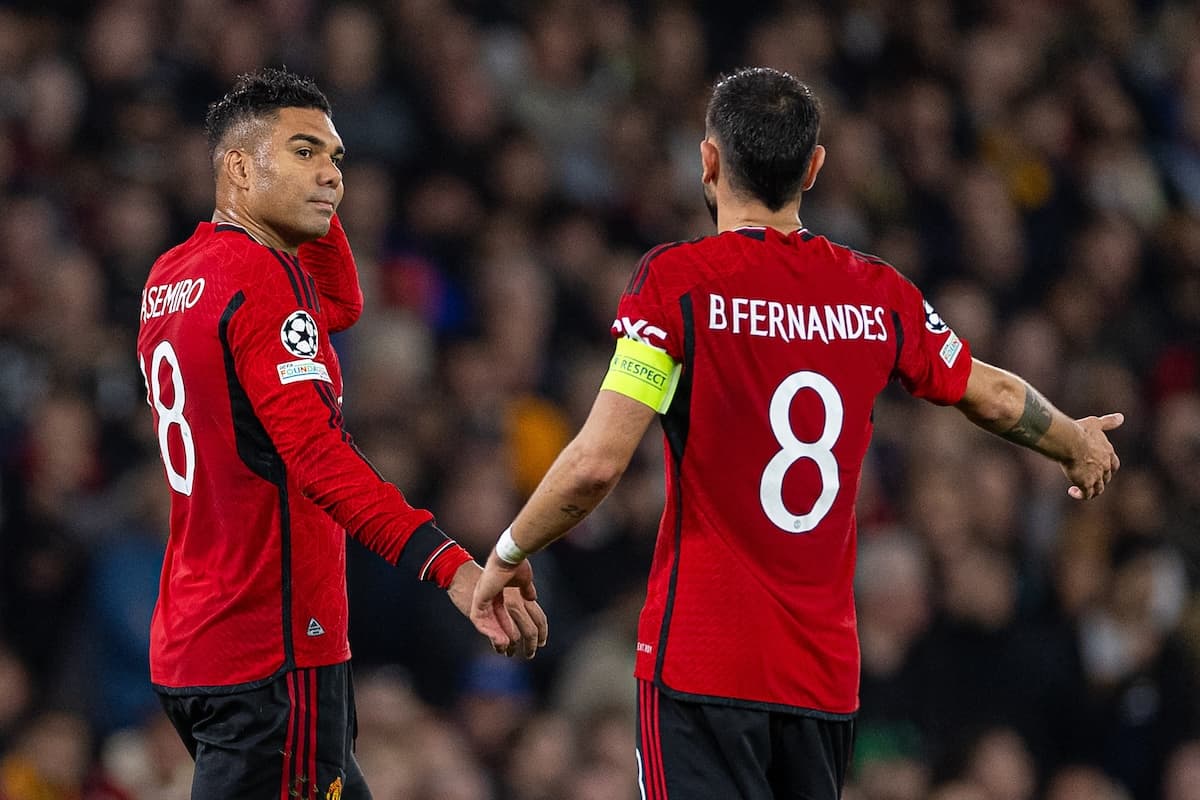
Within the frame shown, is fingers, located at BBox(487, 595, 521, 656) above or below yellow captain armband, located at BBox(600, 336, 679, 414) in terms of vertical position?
below

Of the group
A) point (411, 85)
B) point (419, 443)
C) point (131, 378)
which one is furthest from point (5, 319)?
point (411, 85)

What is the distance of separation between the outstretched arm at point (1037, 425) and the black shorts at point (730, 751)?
85 cm

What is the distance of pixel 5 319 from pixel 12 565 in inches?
47.4

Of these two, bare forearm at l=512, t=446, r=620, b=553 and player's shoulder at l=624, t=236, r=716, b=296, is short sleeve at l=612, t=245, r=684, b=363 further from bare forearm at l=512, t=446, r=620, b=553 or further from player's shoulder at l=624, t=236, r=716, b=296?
bare forearm at l=512, t=446, r=620, b=553

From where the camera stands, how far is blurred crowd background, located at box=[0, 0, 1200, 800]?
294 inches

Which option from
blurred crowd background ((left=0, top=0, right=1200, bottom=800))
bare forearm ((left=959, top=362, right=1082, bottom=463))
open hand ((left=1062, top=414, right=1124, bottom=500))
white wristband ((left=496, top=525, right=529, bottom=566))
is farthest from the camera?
blurred crowd background ((left=0, top=0, right=1200, bottom=800))

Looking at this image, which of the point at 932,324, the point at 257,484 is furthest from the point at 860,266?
the point at 257,484

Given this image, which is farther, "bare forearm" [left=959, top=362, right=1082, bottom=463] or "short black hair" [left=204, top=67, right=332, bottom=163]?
"short black hair" [left=204, top=67, right=332, bottom=163]

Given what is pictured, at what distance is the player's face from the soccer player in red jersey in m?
0.91

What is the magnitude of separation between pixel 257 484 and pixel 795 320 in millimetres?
1324

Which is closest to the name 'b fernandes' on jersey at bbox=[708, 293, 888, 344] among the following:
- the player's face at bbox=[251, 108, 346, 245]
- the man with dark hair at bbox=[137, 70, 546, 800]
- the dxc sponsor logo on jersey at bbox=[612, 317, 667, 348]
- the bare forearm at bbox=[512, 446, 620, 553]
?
the dxc sponsor logo on jersey at bbox=[612, 317, 667, 348]

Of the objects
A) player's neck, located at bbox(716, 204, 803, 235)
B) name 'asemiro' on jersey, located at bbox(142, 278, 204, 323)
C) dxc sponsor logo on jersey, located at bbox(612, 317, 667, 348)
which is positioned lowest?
dxc sponsor logo on jersey, located at bbox(612, 317, 667, 348)

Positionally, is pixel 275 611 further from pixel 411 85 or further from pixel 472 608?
pixel 411 85

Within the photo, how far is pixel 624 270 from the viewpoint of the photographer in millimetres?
9734
